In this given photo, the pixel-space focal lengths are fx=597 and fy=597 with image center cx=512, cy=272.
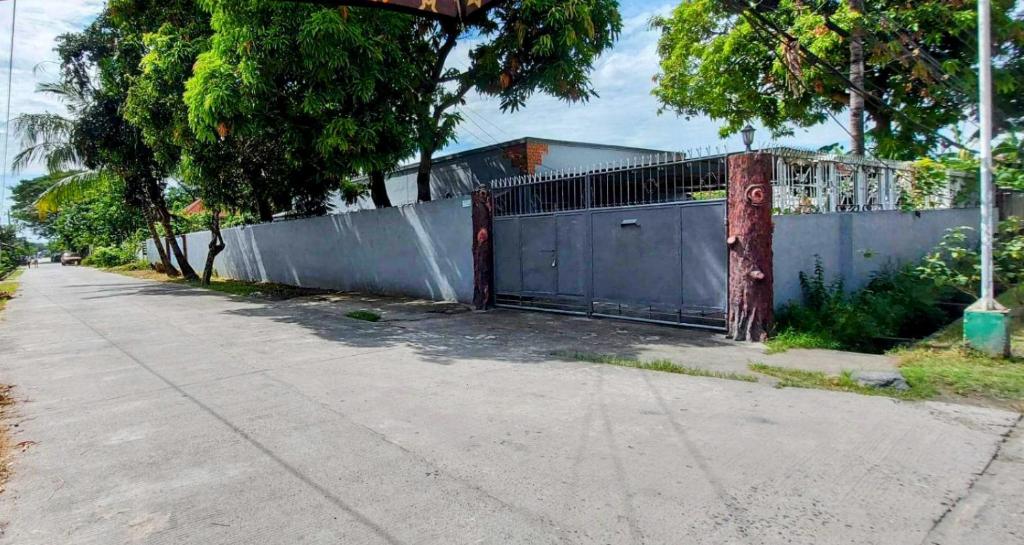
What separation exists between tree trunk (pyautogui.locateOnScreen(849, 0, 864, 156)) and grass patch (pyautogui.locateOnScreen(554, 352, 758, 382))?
7.36 meters

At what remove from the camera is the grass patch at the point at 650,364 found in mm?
6253

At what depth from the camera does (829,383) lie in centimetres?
587

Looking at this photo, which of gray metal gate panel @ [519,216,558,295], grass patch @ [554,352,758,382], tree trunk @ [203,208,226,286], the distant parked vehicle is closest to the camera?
grass patch @ [554,352,758,382]

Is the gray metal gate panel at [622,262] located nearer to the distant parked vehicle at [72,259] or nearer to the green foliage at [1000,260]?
the green foliage at [1000,260]

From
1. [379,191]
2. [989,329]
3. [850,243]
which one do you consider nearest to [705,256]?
[850,243]

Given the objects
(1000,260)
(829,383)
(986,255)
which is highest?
(986,255)

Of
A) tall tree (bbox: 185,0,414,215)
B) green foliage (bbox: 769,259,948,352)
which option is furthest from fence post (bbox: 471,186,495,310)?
green foliage (bbox: 769,259,948,352)

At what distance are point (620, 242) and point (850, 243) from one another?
12.2 ft

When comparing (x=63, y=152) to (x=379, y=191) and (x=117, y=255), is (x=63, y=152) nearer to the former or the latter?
(x=379, y=191)

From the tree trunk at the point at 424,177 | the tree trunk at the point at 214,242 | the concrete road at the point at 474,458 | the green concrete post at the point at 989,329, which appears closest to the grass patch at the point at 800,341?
the green concrete post at the point at 989,329

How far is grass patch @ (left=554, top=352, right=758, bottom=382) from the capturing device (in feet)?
20.5

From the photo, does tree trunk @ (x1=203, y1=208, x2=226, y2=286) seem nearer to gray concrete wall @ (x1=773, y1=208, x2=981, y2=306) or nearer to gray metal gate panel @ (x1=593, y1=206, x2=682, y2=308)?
gray metal gate panel @ (x1=593, y1=206, x2=682, y2=308)

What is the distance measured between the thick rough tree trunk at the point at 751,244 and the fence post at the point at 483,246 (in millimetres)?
5248

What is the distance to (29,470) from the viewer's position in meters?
4.07
